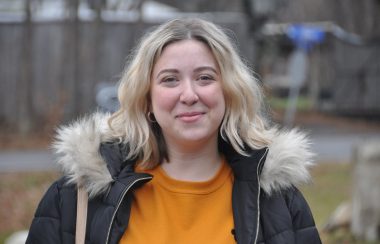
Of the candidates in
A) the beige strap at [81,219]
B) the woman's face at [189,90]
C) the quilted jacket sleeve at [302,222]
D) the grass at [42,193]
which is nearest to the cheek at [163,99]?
the woman's face at [189,90]

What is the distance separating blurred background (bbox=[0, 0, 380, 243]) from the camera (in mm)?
7398

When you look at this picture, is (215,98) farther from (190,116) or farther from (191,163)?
(191,163)

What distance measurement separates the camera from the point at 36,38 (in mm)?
17891

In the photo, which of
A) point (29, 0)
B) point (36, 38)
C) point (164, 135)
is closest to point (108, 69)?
point (36, 38)

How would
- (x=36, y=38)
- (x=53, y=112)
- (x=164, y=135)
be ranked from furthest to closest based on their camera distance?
(x=36, y=38) → (x=53, y=112) → (x=164, y=135)

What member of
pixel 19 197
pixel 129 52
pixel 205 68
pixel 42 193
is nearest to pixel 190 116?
pixel 205 68

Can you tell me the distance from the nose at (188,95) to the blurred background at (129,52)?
39 centimetres

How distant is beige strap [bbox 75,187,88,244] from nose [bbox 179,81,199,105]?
1.61 feet

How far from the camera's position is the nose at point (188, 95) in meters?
2.59

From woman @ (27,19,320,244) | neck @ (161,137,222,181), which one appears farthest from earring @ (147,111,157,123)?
neck @ (161,137,222,181)

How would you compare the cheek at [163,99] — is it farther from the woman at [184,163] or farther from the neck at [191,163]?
the neck at [191,163]

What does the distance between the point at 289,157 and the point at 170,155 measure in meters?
0.46

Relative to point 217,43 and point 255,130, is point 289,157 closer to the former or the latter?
point 255,130

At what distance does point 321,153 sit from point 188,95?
497 inches
